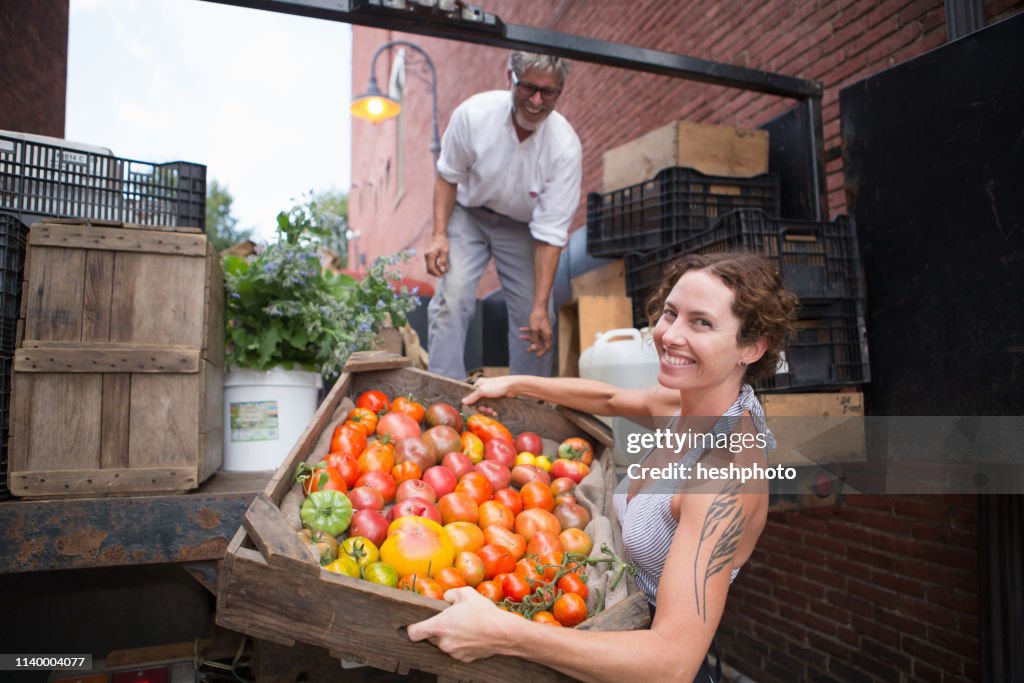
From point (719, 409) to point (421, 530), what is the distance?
94cm

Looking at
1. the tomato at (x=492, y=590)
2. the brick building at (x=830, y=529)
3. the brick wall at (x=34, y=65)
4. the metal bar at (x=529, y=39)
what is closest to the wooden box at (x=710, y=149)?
the metal bar at (x=529, y=39)

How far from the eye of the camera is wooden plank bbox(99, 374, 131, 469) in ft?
7.11

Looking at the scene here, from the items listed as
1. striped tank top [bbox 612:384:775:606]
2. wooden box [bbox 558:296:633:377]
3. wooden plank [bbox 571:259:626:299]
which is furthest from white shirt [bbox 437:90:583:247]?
striped tank top [bbox 612:384:775:606]

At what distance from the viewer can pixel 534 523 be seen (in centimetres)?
212

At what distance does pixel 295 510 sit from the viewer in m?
1.83

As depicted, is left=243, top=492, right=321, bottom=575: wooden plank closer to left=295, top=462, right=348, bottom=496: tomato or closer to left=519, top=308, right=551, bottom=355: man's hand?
left=295, top=462, right=348, bottom=496: tomato

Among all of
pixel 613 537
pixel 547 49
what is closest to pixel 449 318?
pixel 547 49

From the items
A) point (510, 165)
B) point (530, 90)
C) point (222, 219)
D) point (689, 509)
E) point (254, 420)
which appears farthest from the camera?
point (222, 219)

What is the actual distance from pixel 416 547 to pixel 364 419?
0.79 metres

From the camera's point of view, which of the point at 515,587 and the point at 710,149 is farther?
the point at 710,149

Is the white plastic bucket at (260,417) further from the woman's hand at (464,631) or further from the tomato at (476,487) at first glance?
the woman's hand at (464,631)

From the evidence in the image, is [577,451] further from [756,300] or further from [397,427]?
[756,300]

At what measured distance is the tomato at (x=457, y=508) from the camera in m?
2.09

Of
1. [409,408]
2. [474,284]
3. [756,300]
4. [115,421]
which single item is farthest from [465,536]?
[474,284]
